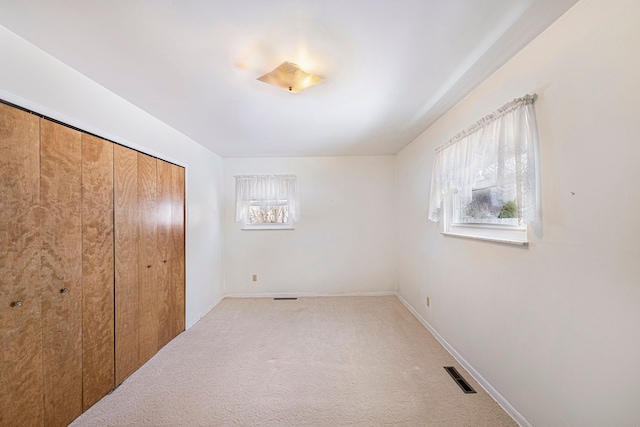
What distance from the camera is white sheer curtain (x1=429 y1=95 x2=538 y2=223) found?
1473 mm

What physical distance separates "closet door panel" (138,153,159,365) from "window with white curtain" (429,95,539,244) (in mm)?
2877

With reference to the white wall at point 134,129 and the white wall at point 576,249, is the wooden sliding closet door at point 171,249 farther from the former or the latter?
the white wall at point 576,249

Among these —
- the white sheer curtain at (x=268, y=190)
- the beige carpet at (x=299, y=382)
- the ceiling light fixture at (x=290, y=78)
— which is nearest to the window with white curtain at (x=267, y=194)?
the white sheer curtain at (x=268, y=190)

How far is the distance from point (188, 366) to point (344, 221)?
2.89 metres

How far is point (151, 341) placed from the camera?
2.46m

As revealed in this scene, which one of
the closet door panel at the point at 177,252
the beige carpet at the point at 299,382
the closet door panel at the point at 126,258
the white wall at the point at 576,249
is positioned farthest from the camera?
the closet door panel at the point at 177,252

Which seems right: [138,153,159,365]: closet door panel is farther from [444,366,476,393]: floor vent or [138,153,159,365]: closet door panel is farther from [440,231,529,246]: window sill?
[440,231,529,246]: window sill

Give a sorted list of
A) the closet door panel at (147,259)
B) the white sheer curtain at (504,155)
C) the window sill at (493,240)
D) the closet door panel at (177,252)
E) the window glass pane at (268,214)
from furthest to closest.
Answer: the window glass pane at (268,214)
the closet door panel at (177,252)
the closet door panel at (147,259)
the window sill at (493,240)
the white sheer curtain at (504,155)

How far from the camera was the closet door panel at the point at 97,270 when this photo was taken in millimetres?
1771

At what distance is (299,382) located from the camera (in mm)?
2068

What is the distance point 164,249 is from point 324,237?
2.40 metres

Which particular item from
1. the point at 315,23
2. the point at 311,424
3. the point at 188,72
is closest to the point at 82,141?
the point at 188,72

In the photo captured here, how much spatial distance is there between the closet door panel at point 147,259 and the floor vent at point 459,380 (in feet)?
9.06

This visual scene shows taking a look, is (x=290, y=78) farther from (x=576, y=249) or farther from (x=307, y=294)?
(x=307, y=294)
